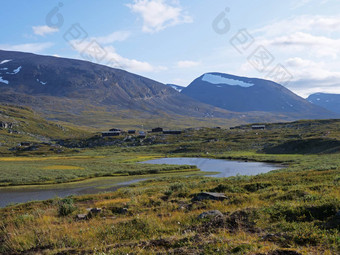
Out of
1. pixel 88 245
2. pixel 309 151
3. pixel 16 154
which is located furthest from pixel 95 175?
pixel 16 154

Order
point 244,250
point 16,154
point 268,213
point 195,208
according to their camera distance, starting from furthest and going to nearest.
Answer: point 16,154, point 195,208, point 268,213, point 244,250

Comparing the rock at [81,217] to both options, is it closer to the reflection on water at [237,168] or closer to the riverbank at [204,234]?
the riverbank at [204,234]

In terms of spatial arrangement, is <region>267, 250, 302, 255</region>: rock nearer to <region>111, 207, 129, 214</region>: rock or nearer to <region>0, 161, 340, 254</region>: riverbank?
<region>0, 161, 340, 254</region>: riverbank

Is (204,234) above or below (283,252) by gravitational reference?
below

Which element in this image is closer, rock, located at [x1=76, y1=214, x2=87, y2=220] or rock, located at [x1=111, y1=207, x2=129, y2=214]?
rock, located at [x1=76, y1=214, x2=87, y2=220]

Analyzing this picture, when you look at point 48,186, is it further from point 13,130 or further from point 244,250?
point 13,130

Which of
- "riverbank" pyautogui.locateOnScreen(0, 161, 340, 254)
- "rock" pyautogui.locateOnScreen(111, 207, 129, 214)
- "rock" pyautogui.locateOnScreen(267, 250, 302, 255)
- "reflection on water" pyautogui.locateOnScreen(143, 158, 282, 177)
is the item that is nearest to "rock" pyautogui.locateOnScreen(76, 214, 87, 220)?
"riverbank" pyautogui.locateOnScreen(0, 161, 340, 254)

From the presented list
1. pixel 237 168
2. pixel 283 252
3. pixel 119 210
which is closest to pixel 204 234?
pixel 283 252

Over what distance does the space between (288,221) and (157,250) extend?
235 inches

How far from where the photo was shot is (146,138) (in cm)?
16912

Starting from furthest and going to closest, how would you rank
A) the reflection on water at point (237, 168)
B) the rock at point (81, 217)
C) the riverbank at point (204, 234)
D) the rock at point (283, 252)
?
the reflection on water at point (237, 168), the rock at point (81, 217), the riverbank at point (204, 234), the rock at point (283, 252)

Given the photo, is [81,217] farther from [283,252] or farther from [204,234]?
[283,252]

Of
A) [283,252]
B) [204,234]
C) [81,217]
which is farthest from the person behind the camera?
[81,217]

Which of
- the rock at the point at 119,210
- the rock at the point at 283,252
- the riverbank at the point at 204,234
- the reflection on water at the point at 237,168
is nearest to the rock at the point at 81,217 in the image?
the riverbank at the point at 204,234
